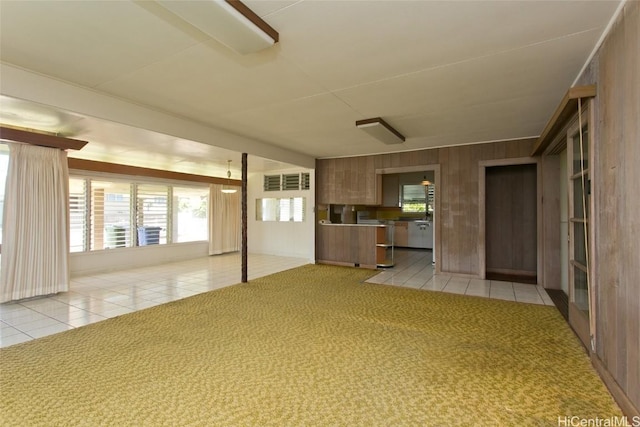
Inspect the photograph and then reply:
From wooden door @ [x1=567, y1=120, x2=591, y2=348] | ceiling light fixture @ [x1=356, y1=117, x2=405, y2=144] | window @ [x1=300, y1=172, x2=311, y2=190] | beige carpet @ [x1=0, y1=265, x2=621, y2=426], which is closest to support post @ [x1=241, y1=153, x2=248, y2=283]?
beige carpet @ [x1=0, y1=265, x2=621, y2=426]

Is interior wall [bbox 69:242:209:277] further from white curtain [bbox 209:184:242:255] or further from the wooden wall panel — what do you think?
the wooden wall panel

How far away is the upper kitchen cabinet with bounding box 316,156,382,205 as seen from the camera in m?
6.74

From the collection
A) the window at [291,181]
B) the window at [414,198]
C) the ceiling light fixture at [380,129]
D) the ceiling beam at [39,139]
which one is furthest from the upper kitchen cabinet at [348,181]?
the ceiling beam at [39,139]

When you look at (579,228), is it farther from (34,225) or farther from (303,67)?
(34,225)

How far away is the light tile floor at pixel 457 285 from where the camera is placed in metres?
4.39

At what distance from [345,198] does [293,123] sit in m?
3.03

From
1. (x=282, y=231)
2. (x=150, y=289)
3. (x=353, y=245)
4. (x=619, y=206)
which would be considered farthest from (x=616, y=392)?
(x=282, y=231)

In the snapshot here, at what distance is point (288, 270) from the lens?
20.9ft

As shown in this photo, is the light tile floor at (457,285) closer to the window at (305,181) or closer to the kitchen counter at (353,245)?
the kitchen counter at (353,245)

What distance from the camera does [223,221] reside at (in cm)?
895

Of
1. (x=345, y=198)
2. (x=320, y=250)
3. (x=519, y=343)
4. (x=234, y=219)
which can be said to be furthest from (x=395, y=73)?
(x=234, y=219)

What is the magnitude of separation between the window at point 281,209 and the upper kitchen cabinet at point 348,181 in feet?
3.52

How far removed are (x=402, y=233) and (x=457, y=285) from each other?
196 inches

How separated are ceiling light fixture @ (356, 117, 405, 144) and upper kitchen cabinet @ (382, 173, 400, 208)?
4.98 meters
